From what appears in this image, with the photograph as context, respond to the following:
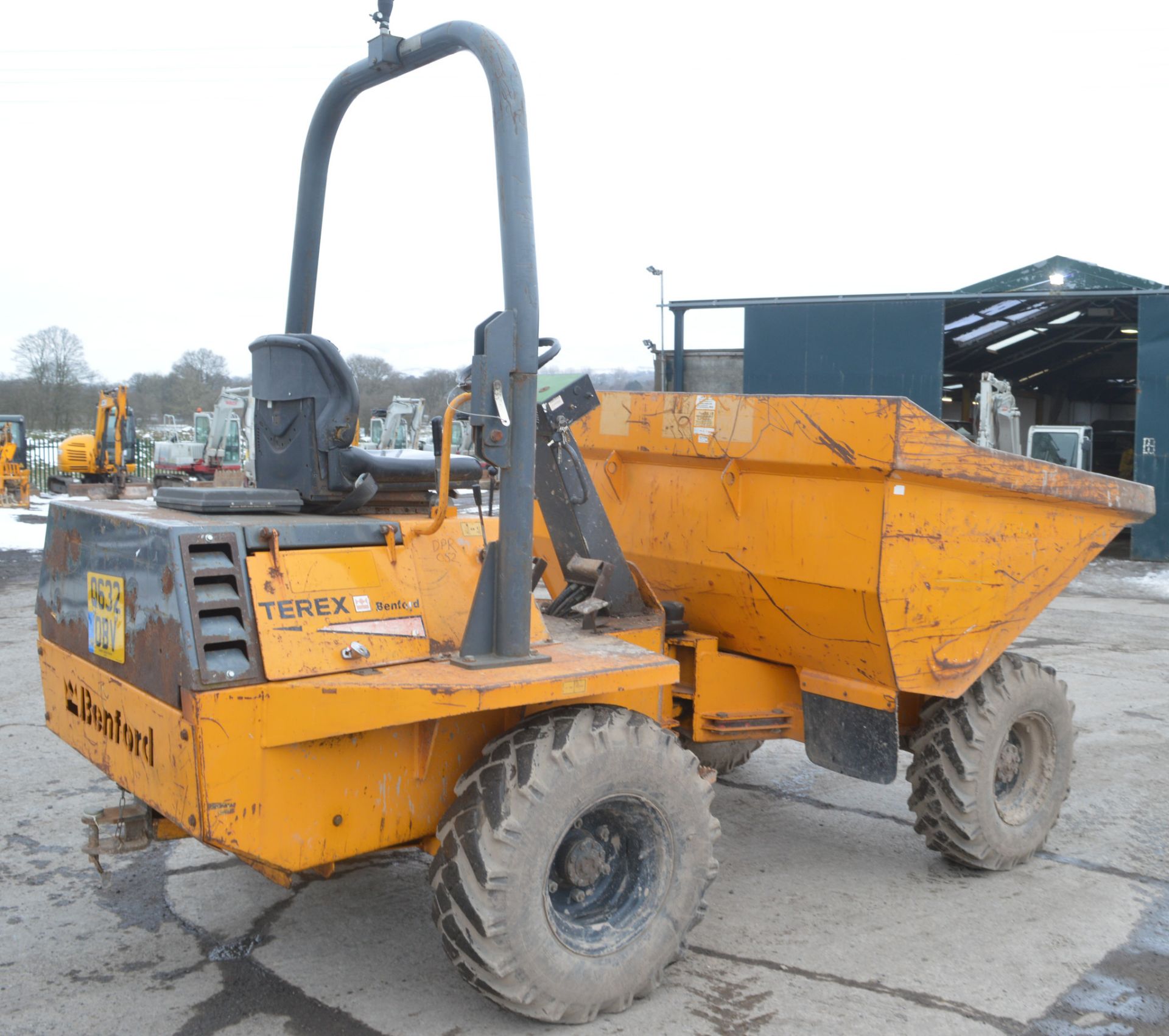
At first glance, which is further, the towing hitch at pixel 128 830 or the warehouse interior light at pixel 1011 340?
the warehouse interior light at pixel 1011 340

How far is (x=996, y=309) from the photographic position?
2211 centimetres

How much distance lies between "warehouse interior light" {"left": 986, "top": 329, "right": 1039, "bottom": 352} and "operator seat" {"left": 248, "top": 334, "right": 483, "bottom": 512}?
76.7 feet

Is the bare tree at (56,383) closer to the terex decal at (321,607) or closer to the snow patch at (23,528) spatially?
the snow patch at (23,528)

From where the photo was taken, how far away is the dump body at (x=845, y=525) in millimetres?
4094

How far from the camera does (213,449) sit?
3091 centimetres

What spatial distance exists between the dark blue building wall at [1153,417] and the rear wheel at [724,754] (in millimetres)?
15043

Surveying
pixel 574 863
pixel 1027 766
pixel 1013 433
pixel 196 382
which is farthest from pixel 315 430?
pixel 196 382

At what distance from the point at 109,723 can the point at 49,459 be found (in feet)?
121

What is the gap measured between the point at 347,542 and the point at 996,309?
69.7ft

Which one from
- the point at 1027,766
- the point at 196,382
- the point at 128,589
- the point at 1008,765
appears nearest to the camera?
the point at 128,589

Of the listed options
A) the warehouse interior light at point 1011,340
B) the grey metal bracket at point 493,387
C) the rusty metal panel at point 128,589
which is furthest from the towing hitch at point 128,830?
the warehouse interior light at point 1011,340

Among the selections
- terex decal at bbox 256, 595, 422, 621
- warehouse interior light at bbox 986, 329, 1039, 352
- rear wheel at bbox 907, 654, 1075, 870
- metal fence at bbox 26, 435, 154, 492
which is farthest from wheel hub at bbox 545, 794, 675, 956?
metal fence at bbox 26, 435, 154, 492

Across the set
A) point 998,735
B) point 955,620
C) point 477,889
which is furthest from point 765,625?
point 477,889

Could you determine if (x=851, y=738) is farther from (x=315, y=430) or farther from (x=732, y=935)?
(x=315, y=430)
